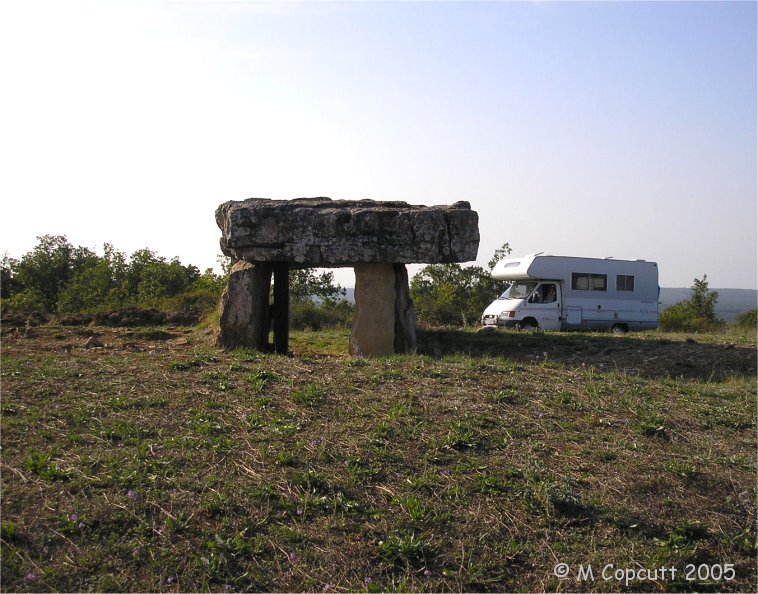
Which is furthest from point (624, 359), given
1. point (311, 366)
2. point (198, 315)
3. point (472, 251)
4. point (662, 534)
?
point (198, 315)

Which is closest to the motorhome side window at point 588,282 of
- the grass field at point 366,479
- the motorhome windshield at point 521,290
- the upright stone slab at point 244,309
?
the motorhome windshield at point 521,290

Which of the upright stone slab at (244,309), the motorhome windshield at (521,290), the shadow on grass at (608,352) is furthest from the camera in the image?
the motorhome windshield at (521,290)

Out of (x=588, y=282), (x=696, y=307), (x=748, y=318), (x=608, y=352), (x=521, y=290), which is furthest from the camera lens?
(x=696, y=307)

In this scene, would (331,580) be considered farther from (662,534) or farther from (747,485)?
(747,485)

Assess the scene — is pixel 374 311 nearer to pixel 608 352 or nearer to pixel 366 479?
pixel 608 352

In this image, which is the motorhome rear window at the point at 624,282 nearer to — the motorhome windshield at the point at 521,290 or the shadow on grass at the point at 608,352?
the motorhome windshield at the point at 521,290

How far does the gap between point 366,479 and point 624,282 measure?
17.4 m

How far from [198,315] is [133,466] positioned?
10.9 m

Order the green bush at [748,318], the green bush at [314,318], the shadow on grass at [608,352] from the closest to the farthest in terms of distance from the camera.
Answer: the shadow on grass at [608,352], the green bush at [314,318], the green bush at [748,318]

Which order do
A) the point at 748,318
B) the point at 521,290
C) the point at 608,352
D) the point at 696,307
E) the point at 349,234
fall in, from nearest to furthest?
1. the point at 349,234
2. the point at 608,352
3. the point at 521,290
4. the point at 748,318
5. the point at 696,307

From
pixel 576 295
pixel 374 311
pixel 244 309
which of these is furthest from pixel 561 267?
pixel 244 309

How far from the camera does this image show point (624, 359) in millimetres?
11648

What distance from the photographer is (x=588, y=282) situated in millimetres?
21109

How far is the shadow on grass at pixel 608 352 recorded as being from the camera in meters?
10.9
